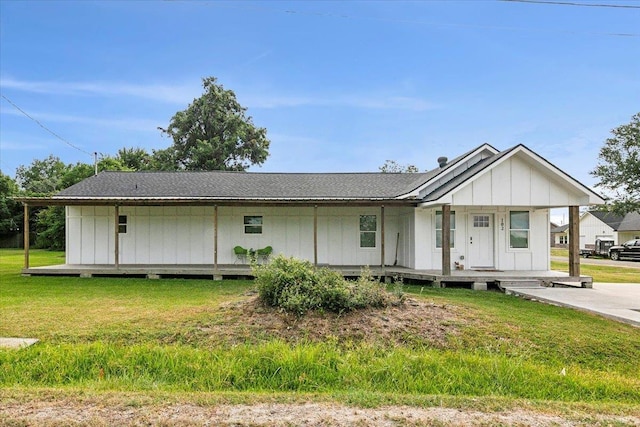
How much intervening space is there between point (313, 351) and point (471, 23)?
1109 cm

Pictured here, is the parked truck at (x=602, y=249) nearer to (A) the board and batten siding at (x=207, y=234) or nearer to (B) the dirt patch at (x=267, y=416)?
(A) the board and batten siding at (x=207, y=234)

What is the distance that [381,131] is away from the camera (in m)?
27.6

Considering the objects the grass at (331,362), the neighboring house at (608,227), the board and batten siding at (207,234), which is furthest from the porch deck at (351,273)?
the neighboring house at (608,227)

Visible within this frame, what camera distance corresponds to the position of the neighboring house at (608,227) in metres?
38.0

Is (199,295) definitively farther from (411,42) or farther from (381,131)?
(381,131)

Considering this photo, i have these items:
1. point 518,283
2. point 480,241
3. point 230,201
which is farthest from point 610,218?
point 230,201

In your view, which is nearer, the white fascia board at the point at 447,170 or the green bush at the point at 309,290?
the green bush at the point at 309,290

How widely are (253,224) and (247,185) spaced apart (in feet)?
6.49

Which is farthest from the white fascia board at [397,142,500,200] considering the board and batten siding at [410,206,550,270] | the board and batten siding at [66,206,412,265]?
the board and batten siding at [66,206,412,265]

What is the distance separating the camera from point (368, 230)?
49.0ft

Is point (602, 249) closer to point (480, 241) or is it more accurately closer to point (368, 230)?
point (480, 241)

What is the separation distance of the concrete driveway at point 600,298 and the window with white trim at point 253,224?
8.85m

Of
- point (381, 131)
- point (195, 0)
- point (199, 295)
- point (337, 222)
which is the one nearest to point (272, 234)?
point (337, 222)

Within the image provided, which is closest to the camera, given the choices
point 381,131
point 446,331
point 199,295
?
point 446,331
